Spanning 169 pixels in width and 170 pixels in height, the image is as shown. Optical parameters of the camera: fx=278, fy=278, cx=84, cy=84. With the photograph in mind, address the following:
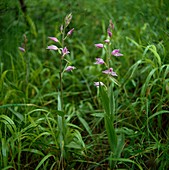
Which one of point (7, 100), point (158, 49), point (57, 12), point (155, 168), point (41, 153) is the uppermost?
point (57, 12)

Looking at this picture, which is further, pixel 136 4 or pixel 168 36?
pixel 136 4

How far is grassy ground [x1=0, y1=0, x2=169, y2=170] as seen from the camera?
6.16ft

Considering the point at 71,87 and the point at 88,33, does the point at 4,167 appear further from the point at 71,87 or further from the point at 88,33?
the point at 88,33

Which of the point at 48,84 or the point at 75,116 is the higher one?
the point at 48,84

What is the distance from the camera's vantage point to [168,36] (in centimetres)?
225

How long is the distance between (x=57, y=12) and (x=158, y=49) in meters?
1.63

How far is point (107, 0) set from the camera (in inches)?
160

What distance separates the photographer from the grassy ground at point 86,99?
1877mm

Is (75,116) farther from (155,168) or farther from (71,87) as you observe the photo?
(155,168)

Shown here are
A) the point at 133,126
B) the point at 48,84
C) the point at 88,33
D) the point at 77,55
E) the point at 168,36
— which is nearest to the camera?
the point at 133,126

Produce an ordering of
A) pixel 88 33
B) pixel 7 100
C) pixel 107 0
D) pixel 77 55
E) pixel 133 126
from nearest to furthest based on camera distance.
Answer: pixel 133 126, pixel 7 100, pixel 77 55, pixel 88 33, pixel 107 0

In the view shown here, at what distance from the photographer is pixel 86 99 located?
8.07ft

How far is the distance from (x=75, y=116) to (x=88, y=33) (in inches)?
58.3

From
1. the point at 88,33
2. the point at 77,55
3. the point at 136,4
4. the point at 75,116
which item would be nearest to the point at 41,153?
the point at 75,116
